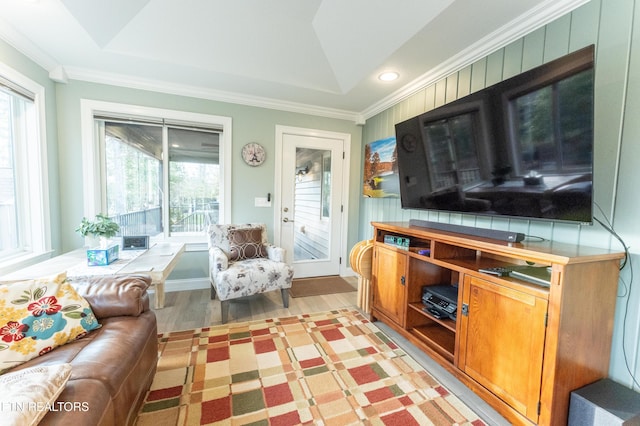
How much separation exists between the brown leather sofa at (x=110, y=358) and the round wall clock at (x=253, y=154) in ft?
6.31

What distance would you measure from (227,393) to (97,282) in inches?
37.7

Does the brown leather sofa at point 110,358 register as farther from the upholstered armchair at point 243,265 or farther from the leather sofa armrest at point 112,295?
the upholstered armchair at point 243,265

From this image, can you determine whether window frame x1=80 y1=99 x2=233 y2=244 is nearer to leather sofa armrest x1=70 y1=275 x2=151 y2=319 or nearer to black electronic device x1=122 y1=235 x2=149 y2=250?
black electronic device x1=122 y1=235 x2=149 y2=250

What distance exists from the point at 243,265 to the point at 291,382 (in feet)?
3.91

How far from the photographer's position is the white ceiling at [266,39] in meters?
1.71

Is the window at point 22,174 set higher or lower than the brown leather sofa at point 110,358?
higher

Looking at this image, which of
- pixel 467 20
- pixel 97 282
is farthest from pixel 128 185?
pixel 467 20

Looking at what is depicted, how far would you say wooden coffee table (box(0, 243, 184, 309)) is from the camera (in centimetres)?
172

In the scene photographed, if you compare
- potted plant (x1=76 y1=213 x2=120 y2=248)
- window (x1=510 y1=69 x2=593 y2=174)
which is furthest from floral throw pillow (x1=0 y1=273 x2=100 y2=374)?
window (x1=510 y1=69 x2=593 y2=174)

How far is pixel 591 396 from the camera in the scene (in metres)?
1.17

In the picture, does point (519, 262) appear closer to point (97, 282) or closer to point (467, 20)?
point (467, 20)

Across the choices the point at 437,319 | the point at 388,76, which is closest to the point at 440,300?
the point at 437,319

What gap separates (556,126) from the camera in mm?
1284

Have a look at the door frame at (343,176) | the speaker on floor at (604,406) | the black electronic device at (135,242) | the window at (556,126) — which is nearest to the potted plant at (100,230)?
the black electronic device at (135,242)
